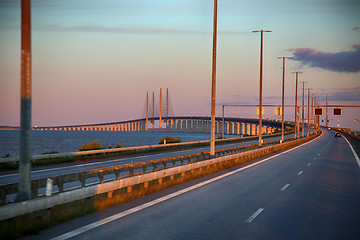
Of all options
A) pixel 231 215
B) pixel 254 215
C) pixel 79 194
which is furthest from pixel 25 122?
pixel 254 215

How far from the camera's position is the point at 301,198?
1530cm

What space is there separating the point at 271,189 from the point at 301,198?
89.0 inches

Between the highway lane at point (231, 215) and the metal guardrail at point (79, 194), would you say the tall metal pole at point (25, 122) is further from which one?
the highway lane at point (231, 215)

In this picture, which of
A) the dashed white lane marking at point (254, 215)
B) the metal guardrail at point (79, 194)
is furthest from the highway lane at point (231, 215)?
the metal guardrail at point (79, 194)

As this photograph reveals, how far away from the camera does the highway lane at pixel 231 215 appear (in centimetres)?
970

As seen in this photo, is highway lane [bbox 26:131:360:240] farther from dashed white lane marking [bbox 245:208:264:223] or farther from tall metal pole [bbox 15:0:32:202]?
tall metal pole [bbox 15:0:32:202]

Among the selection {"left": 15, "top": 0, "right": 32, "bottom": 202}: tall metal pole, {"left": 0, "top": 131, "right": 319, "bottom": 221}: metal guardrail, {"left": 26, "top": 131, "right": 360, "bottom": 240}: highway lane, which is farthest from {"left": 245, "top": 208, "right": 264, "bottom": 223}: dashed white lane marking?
{"left": 15, "top": 0, "right": 32, "bottom": 202}: tall metal pole

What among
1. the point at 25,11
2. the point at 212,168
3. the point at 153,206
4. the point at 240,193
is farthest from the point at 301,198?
the point at 25,11

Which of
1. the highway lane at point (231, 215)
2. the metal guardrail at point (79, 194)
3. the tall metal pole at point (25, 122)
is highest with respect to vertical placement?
the tall metal pole at point (25, 122)

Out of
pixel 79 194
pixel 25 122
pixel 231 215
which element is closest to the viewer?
pixel 25 122

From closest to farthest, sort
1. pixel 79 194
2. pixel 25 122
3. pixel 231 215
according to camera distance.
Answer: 1. pixel 25 122
2. pixel 79 194
3. pixel 231 215

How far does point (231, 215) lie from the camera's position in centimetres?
1186

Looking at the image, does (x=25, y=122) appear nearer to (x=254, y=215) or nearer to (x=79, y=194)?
(x=79, y=194)

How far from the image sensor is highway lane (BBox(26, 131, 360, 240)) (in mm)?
9695
